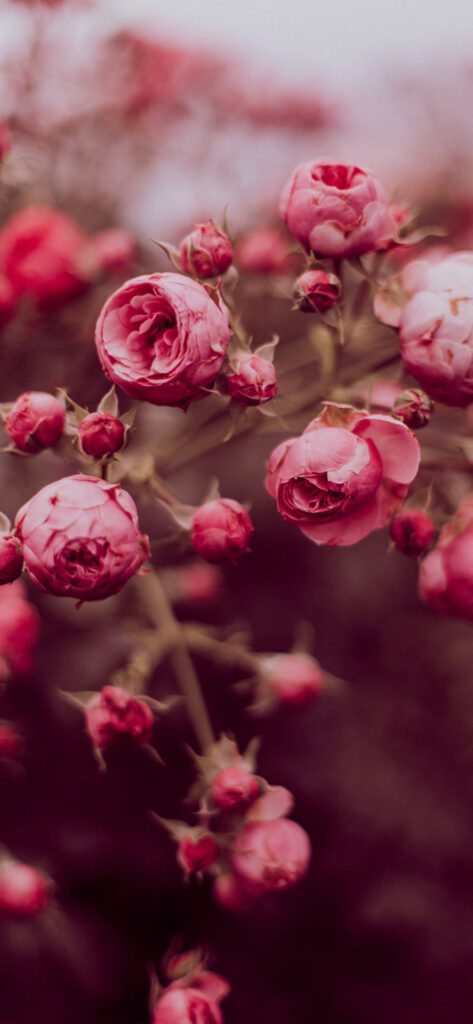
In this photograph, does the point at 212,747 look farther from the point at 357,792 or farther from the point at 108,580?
the point at 357,792

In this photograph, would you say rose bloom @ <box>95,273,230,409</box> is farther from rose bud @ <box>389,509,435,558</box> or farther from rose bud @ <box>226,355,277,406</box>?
rose bud @ <box>389,509,435,558</box>

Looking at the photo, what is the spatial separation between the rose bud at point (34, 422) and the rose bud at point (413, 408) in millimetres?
330

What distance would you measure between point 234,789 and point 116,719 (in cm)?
15

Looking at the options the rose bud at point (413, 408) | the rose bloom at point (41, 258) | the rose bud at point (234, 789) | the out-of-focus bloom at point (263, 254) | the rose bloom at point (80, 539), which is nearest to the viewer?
the rose bloom at point (80, 539)

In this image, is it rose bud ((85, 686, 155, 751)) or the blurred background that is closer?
rose bud ((85, 686, 155, 751))

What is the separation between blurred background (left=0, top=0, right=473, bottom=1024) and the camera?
3.83ft

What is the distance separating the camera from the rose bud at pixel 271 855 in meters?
0.82

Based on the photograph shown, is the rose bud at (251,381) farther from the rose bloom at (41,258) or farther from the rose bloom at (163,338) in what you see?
the rose bloom at (41,258)

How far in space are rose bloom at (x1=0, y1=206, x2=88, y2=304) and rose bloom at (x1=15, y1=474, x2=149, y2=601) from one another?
56 centimetres

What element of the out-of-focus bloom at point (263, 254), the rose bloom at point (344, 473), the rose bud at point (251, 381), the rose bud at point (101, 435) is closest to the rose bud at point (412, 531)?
the rose bloom at point (344, 473)

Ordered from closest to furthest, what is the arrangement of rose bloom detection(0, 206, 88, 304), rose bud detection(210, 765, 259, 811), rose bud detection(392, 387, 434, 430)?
1. rose bud detection(392, 387, 434, 430)
2. rose bud detection(210, 765, 259, 811)
3. rose bloom detection(0, 206, 88, 304)

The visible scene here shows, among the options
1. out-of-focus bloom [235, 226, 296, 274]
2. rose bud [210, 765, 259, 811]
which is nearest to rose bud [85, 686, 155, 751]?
rose bud [210, 765, 259, 811]

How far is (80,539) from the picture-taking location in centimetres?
60

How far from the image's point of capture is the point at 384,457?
26.8 inches
